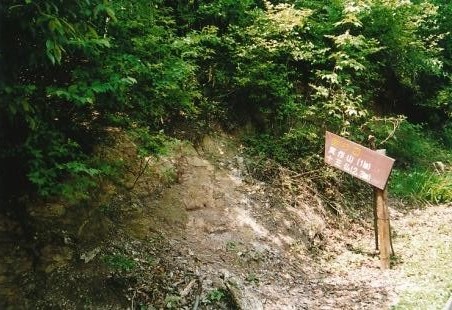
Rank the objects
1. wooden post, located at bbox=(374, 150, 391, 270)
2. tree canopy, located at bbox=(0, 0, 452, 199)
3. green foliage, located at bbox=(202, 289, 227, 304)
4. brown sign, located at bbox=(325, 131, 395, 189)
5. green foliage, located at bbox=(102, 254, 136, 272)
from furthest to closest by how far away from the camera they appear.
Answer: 1. wooden post, located at bbox=(374, 150, 391, 270)
2. brown sign, located at bbox=(325, 131, 395, 189)
3. green foliage, located at bbox=(202, 289, 227, 304)
4. green foliage, located at bbox=(102, 254, 136, 272)
5. tree canopy, located at bbox=(0, 0, 452, 199)

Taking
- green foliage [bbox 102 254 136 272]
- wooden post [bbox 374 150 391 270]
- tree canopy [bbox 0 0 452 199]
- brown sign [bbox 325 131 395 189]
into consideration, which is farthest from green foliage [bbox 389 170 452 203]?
green foliage [bbox 102 254 136 272]

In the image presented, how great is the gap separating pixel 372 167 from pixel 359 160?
0.20 metres

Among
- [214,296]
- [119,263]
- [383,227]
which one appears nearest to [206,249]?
[214,296]

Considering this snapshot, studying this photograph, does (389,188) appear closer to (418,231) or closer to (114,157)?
(418,231)

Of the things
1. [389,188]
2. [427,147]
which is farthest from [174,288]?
[427,147]

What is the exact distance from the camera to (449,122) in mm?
11938

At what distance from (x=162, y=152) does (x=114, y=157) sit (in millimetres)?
1007

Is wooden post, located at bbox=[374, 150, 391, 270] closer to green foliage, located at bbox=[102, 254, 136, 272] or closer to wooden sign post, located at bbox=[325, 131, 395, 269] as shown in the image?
wooden sign post, located at bbox=[325, 131, 395, 269]

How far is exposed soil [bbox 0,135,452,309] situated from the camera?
390cm

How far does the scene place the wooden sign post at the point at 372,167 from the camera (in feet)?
17.7

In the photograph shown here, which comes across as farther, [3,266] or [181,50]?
[181,50]

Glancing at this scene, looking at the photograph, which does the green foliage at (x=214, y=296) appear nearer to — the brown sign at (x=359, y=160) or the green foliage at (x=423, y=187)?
the brown sign at (x=359, y=160)

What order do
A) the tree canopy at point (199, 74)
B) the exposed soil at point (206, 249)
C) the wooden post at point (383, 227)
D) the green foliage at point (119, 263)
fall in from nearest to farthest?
1. the tree canopy at point (199, 74)
2. the exposed soil at point (206, 249)
3. the green foliage at point (119, 263)
4. the wooden post at point (383, 227)

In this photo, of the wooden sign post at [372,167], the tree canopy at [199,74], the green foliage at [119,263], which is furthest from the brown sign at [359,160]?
the green foliage at [119,263]
